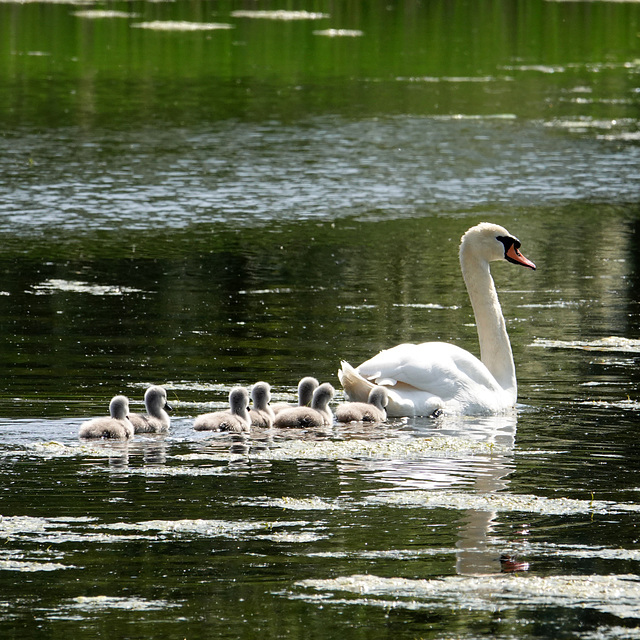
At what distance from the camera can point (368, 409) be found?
11016mm

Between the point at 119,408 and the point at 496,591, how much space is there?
3.84m

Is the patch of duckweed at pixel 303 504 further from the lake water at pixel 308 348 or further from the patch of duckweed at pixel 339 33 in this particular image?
the patch of duckweed at pixel 339 33

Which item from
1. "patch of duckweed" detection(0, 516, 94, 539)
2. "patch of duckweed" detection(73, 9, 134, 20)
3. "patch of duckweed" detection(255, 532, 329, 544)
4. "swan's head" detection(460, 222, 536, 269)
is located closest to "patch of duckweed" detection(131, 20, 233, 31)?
"patch of duckweed" detection(73, 9, 134, 20)

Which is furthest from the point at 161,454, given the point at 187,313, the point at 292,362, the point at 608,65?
the point at 608,65

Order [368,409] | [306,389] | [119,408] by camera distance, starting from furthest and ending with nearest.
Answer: [306,389] < [368,409] < [119,408]

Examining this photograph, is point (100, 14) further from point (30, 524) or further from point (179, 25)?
point (30, 524)

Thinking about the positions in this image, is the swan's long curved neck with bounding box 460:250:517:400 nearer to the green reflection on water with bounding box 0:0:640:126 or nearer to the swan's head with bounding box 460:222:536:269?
the swan's head with bounding box 460:222:536:269

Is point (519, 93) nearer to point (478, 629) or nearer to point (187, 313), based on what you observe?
point (187, 313)

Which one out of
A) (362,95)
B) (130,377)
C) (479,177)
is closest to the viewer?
(130,377)

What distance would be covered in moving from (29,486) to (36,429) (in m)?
1.51

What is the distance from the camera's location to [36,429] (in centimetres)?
1032

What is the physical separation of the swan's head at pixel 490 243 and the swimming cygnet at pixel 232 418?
9.93ft

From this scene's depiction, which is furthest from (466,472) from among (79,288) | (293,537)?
(79,288)

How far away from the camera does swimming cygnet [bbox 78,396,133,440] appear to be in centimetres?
1005
